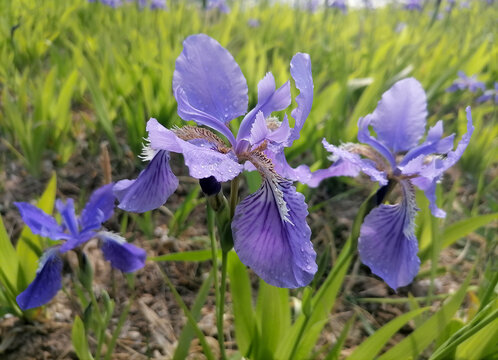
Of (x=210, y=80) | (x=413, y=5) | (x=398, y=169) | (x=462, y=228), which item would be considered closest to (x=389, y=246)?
(x=398, y=169)

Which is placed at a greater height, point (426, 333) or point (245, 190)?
point (426, 333)

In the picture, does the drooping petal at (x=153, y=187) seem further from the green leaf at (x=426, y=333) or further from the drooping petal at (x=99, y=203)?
the green leaf at (x=426, y=333)

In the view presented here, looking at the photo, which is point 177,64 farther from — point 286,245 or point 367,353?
point 367,353

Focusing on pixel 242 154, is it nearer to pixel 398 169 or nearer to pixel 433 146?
pixel 398 169

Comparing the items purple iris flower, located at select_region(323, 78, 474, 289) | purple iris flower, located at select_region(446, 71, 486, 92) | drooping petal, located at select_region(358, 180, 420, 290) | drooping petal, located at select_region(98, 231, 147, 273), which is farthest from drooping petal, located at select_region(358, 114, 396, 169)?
purple iris flower, located at select_region(446, 71, 486, 92)

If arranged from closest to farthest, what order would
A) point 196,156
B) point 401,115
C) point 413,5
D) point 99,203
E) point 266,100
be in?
point 196,156 < point 266,100 < point 401,115 < point 99,203 < point 413,5

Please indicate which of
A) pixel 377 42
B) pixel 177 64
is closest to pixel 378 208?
pixel 177 64

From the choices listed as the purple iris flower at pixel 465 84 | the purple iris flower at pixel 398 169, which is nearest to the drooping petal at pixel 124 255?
the purple iris flower at pixel 398 169

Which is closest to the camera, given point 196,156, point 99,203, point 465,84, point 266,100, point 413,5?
point 196,156
